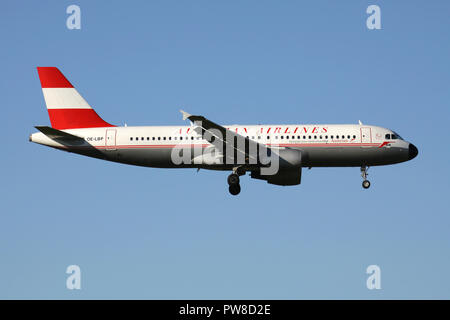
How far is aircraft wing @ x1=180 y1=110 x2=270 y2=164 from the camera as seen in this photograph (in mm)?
45594

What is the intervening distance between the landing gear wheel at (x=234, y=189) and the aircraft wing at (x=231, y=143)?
5.33ft

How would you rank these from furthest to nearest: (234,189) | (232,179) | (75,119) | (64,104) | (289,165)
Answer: (64,104)
(75,119)
(234,189)
(232,179)
(289,165)

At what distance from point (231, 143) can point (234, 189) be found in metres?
3.27

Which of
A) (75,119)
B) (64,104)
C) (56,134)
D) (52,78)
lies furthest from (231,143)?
(52,78)

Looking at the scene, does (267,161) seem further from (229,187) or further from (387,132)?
(387,132)

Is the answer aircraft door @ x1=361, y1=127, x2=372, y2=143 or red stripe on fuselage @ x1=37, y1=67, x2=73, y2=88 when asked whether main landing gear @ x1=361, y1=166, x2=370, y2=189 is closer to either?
aircraft door @ x1=361, y1=127, x2=372, y2=143

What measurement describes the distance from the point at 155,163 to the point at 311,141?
10.8 m

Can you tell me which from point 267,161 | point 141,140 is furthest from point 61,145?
point 267,161

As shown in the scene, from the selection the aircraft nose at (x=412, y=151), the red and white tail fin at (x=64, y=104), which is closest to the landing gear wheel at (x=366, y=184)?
the aircraft nose at (x=412, y=151)

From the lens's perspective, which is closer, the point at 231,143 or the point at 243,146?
the point at 243,146

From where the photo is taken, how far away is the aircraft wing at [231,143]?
4559 cm

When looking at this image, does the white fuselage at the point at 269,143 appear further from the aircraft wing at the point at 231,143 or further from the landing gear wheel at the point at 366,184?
the aircraft wing at the point at 231,143

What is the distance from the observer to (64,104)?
52000mm

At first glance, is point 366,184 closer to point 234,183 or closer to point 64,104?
point 234,183
